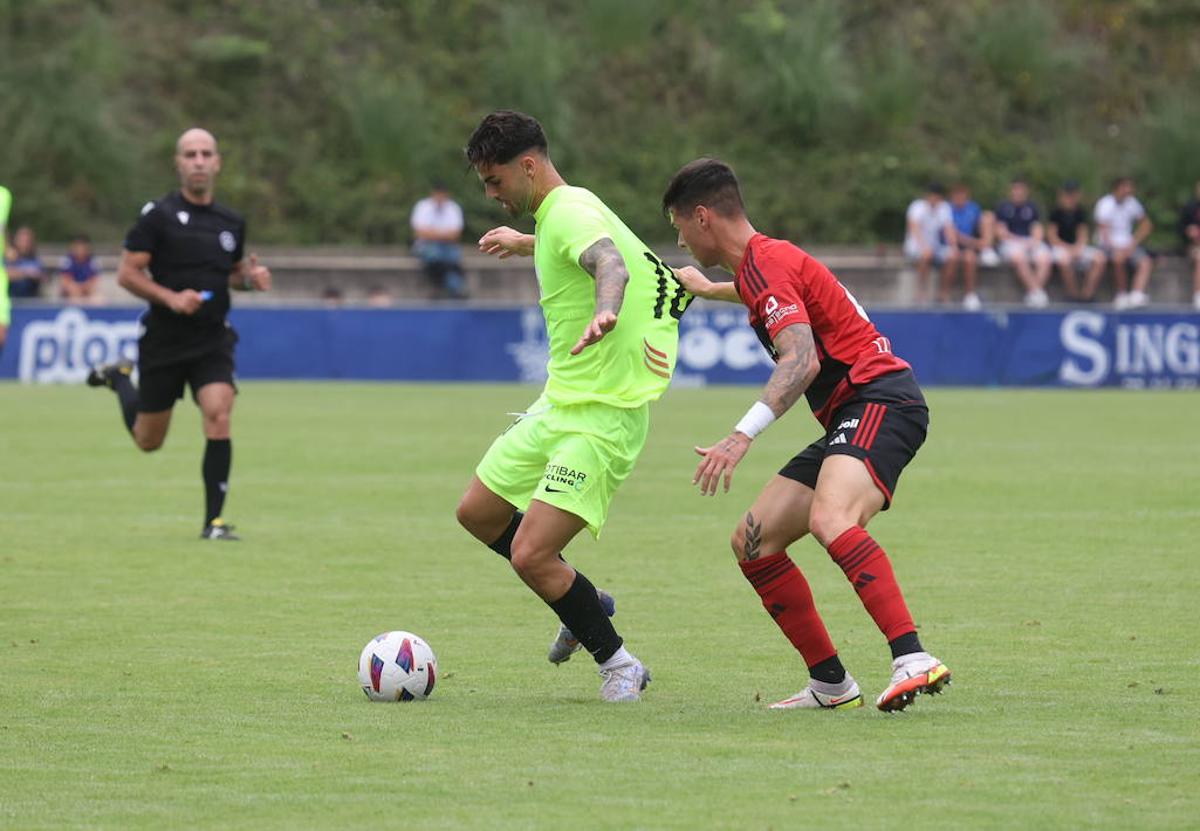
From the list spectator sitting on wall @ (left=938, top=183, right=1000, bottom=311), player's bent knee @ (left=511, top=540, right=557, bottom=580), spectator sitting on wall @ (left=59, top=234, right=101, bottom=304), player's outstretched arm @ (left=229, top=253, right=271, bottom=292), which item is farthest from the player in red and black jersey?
spectator sitting on wall @ (left=59, top=234, right=101, bottom=304)

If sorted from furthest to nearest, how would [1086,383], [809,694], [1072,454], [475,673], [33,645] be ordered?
[1086,383]
[1072,454]
[33,645]
[475,673]
[809,694]

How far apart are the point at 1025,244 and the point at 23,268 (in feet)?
50.1

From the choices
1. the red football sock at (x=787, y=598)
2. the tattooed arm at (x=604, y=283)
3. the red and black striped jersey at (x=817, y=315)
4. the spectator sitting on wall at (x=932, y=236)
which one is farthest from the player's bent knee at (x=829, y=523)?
the spectator sitting on wall at (x=932, y=236)

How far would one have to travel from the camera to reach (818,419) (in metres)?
6.85

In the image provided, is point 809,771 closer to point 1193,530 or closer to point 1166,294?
point 1193,530

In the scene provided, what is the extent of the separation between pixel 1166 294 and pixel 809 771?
27.6 metres

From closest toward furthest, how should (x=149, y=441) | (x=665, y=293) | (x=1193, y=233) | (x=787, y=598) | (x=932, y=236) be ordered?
(x=787, y=598) < (x=665, y=293) < (x=149, y=441) < (x=1193, y=233) < (x=932, y=236)

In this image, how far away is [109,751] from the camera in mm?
6055

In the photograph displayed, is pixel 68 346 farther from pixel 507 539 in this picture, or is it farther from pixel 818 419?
pixel 818 419

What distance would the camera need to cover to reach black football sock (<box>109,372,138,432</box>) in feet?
42.9

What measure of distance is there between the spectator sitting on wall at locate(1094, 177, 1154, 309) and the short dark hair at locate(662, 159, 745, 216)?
24.9 meters

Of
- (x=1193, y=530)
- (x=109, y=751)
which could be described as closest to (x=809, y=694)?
(x=109, y=751)

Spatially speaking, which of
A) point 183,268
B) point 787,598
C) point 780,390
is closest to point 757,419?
point 780,390

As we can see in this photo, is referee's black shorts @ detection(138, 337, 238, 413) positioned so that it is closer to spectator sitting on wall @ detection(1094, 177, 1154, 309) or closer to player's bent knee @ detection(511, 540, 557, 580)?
player's bent knee @ detection(511, 540, 557, 580)
